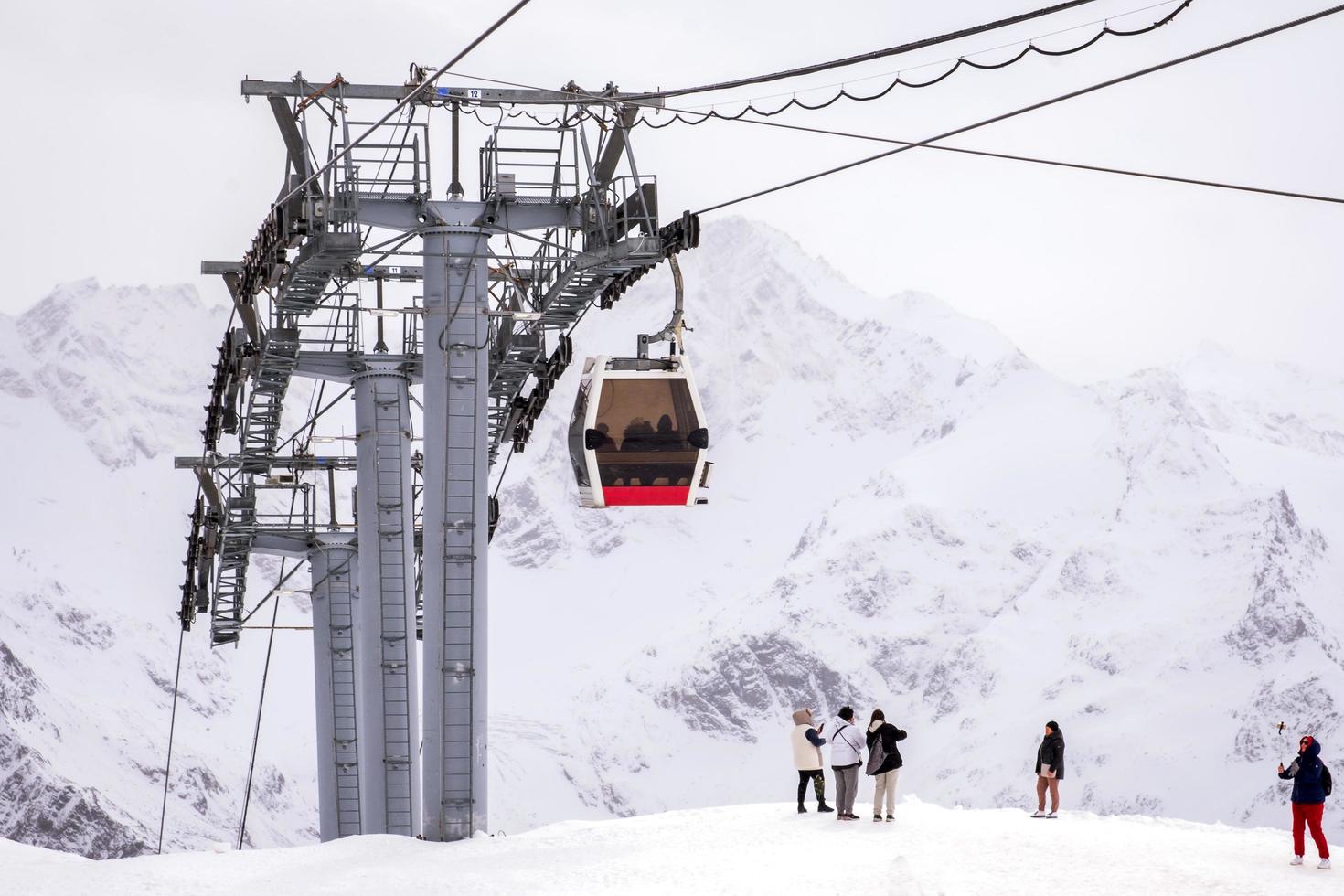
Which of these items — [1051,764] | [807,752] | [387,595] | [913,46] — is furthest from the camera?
[387,595]

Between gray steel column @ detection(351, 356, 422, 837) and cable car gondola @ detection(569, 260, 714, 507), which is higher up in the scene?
cable car gondola @ detection(569, 260, 714, 507)

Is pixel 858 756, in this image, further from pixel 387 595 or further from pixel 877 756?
pixel 387 595

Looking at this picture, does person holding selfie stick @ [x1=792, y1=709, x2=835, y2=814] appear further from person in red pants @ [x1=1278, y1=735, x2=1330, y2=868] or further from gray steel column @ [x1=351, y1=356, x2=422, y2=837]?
gray steel column @ [x1=351, y1=356, x2=422, y2=837]

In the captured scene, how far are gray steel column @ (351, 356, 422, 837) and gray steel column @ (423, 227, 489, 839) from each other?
9.00 meters

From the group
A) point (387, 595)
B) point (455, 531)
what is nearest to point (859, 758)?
point (455, 531)

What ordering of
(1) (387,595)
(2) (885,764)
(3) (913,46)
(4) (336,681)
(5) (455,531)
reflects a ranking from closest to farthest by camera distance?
(3) (913,46), (2) (885,764), (5) (455,531), (1) (387,595), (4) (336,681)

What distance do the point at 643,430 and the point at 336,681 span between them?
24590 mm

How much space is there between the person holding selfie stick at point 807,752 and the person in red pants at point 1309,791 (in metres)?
6.41

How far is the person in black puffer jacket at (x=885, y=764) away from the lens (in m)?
23.2

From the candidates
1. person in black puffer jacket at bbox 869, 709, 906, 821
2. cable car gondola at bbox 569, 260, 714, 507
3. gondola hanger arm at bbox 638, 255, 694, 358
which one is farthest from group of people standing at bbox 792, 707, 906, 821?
gondola hanger arm at bbox 638, 255, 694, 358

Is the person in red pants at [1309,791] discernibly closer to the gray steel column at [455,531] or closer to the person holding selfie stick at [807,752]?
the person holding selfie stick at [807,752]

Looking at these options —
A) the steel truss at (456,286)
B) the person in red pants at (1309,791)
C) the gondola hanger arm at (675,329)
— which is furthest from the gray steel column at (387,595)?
the person in red pants at (1309,791)

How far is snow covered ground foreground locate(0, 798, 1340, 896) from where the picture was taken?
1898 centimetres

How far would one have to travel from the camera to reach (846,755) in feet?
76.7
